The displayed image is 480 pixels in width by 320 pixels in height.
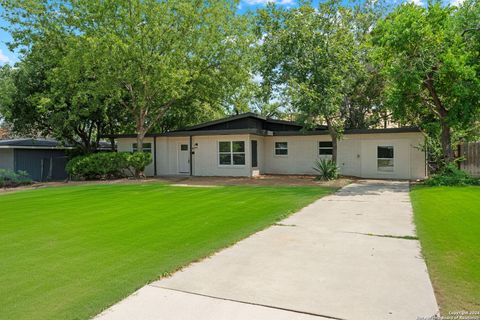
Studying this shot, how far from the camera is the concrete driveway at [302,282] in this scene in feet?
10.5

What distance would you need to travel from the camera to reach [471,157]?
17.1 meters

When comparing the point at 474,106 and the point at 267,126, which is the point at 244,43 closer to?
the point at 267,126

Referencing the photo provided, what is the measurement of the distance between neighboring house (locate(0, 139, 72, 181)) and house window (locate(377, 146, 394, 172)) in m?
19.7

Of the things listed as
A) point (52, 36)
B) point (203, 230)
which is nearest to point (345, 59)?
point (203, 230)

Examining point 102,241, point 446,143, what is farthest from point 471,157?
point 102,241

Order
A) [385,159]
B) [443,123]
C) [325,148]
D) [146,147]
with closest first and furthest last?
[443,123] → [385,159] → [325,148] → [146,147]

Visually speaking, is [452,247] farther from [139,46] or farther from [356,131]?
[139,46]

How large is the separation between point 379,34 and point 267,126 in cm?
831

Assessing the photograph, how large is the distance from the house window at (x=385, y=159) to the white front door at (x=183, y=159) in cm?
1034

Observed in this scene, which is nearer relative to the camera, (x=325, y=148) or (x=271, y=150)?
(x=325, y=148)

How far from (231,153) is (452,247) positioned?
14.7 metres

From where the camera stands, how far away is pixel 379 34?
48.3 ft

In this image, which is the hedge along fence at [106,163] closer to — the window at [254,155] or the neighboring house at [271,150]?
the neighboring house at [271,150]

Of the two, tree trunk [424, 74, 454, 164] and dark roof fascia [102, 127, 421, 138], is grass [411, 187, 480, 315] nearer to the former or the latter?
tree trunk [424, 74, 454, 164]
